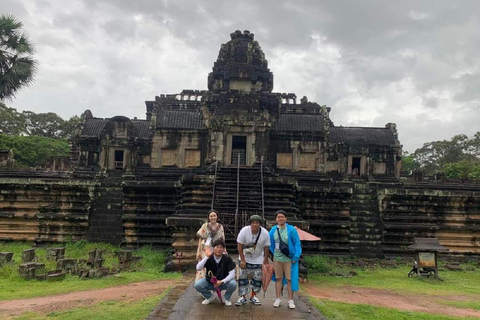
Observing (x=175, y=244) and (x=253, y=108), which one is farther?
(x=253, y=108)

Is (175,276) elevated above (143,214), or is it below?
below

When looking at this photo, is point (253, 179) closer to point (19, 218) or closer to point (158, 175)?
point (158, 175)

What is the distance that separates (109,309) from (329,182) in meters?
15.9

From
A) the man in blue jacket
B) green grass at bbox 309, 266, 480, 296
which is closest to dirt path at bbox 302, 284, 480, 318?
green grass at bbox 309, 266, 480, 296

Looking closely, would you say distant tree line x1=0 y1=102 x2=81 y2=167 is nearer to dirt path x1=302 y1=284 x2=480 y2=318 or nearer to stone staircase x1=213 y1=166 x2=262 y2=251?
stone staircase x1=213 y1=166 x2=262 y2=251

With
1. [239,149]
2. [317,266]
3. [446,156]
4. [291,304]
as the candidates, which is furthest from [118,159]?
[446,156]

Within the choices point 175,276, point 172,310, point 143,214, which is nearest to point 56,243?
point 143,214

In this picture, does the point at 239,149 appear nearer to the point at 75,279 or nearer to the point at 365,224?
the point at 365,224

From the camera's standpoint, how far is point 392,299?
995 cm

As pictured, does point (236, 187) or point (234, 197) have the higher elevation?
point (236, 187)

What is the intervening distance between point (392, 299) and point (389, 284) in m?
2.20

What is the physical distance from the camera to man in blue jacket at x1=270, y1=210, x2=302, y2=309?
23.5ft

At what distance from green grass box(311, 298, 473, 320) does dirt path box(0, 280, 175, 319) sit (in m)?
3.72

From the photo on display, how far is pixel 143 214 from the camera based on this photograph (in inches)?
704
